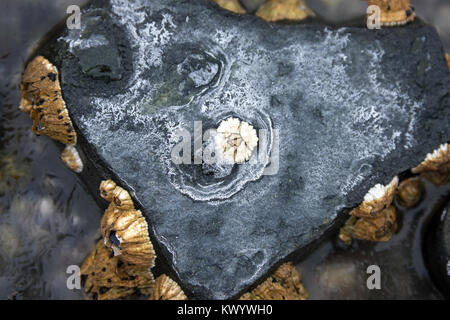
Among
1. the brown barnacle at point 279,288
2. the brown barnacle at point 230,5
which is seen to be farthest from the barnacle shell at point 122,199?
the brown barnacle at point 230,5

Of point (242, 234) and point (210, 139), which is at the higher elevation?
point (210, 139)

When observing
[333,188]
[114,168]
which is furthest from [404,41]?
[114,168]

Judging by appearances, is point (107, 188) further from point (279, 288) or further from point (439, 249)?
point (439, 249)

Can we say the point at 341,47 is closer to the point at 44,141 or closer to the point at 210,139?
the point at 210,139

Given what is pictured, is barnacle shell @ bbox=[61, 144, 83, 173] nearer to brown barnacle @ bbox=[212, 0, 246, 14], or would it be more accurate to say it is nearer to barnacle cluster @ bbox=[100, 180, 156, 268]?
barnacle cluster @ bbox=[100, 180, 156, 268]

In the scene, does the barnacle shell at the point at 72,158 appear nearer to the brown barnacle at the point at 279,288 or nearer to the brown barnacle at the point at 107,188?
the brown barnacle at the point at 107,188

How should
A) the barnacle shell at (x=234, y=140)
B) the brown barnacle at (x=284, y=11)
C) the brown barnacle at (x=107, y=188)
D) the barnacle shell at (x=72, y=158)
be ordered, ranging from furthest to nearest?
the barnacle shell at (x=72, y=158), the brown barnacle at (x=284, y=11), the brown barnacle at (x=107, y=188), the barnacle shell at (x=234, y=140)

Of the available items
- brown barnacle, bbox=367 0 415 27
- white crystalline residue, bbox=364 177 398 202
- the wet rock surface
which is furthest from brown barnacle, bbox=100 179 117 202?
brown barnacle, bbox=367 0 415 27
